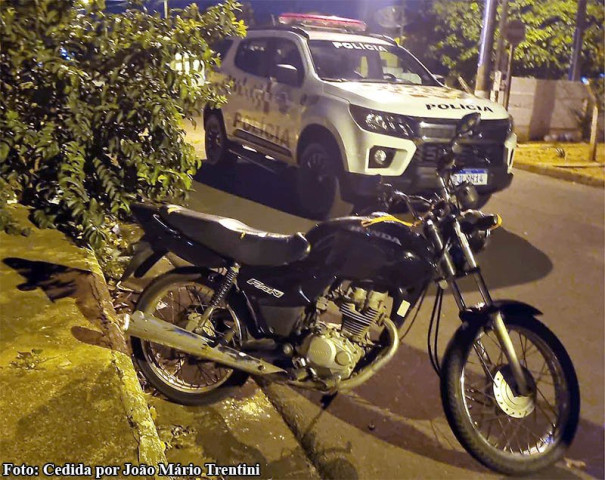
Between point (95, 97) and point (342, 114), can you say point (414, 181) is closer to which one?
point (342, 114)

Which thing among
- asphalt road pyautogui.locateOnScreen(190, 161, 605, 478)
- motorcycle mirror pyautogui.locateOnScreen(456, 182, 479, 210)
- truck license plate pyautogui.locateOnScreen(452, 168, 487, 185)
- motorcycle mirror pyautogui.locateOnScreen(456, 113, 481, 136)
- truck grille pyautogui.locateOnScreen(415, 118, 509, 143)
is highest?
motorcycle mirror pyautogui.locateOnScreen(456, 113, 481, 136)

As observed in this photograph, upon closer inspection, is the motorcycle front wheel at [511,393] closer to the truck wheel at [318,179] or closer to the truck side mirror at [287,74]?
the truck wheel at [318,179]

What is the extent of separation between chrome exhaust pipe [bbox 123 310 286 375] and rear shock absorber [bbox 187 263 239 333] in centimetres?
5

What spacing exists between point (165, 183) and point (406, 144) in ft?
7.58

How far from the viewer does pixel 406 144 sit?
579cm

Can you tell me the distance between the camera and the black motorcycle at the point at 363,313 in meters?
2.98

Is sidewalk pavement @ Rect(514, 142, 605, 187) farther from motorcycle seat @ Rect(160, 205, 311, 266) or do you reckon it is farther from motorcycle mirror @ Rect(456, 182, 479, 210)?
motorcycle seat @ Rect(160, 205, 311, 266)

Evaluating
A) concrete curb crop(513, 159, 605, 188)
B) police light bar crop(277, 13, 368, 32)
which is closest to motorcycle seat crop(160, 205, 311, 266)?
police light bar crop(277, 13, 368, 32)

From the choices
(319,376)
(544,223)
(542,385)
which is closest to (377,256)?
(319,376)

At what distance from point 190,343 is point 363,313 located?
34.8 inches

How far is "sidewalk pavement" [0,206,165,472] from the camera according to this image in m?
2.60

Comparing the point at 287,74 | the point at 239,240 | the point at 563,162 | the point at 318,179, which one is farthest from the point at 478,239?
the point at 563,162

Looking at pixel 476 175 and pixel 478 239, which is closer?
pixel 478 239

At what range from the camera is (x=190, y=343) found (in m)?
3.24
